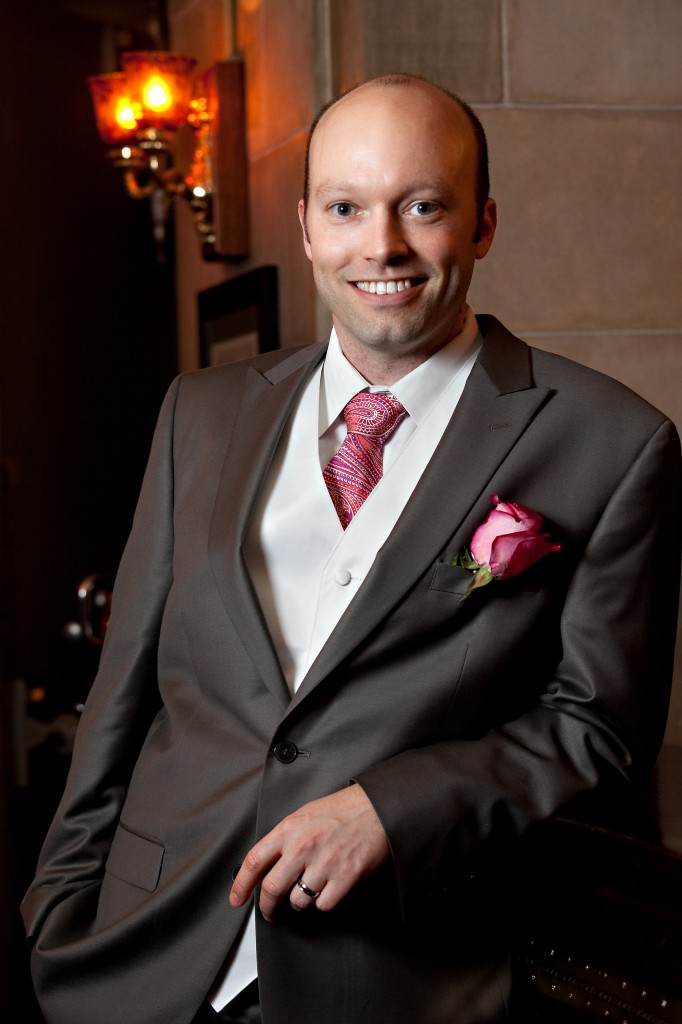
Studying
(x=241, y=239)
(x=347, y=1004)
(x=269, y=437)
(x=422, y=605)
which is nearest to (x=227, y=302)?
(x=241, y=239)

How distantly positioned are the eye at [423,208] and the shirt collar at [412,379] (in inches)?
8.7

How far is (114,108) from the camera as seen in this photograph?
13.2 ft

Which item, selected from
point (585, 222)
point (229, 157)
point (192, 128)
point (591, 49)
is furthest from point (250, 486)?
point (192, 128)

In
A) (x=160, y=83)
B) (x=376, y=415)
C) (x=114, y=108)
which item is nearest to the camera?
(x=376, y=415)

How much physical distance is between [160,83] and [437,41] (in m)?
1.33

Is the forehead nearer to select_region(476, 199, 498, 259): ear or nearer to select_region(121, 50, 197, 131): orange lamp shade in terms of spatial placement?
select_region(476, 199, 498, 259): ear

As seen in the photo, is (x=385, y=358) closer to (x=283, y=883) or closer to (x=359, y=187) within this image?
(x=359, y=187)

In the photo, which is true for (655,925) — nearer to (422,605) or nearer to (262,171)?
(422,605)

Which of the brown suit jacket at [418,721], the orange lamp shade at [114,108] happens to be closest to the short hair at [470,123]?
the brown suit jacket at [418,721]

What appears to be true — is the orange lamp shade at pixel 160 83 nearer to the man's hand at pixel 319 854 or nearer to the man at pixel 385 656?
the man at pixel 385 656

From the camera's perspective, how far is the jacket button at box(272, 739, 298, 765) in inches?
64.9

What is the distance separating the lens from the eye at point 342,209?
5.78 feet

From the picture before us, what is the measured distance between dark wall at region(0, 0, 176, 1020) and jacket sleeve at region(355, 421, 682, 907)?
348 centimetres

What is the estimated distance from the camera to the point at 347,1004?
163 centimetres
